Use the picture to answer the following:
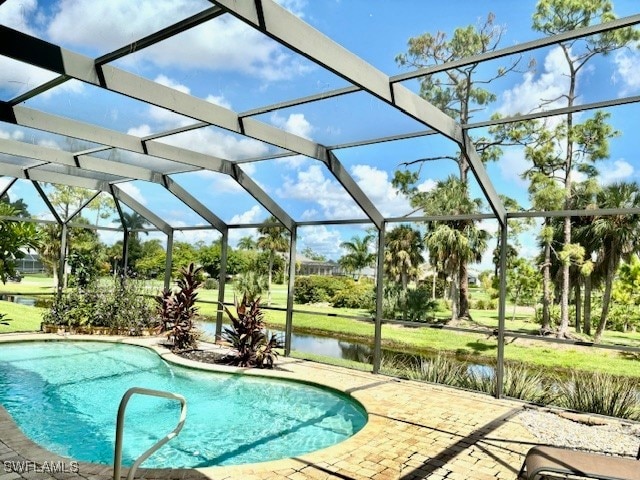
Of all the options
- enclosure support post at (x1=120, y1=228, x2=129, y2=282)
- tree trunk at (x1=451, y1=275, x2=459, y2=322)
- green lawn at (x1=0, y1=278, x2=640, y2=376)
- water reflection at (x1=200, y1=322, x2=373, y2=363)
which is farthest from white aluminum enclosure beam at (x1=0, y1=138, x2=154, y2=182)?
tree trunk at (x1=451, y1=275, x2=459, y2=322)

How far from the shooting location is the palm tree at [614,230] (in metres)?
23.9

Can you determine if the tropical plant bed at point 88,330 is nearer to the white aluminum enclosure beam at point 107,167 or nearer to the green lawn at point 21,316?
the green lawn at point 21,316

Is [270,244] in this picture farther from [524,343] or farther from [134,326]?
[134,326]

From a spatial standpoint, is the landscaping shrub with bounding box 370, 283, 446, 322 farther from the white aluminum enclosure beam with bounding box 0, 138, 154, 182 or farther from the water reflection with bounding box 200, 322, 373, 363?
the white aluminum enclosure beam with bounding box 0, 138, 154, 182

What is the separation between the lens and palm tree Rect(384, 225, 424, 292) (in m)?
29.2

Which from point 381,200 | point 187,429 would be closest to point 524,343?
point 381,200

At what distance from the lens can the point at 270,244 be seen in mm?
32062

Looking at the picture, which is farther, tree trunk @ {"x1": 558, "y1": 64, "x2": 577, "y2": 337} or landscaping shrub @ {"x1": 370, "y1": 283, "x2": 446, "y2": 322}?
landscaping shrub @ {"x1": 370, "y1": 283, "x2": 446, "y2": 322}

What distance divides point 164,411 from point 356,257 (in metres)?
28.6

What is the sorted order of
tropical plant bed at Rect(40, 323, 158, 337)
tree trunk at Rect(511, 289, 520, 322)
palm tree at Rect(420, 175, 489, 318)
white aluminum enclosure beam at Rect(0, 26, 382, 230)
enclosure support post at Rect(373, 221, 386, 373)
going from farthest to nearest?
1. tree trunk at Rect(511, 289, 520, 322)
2. palm tree at Rect(420, 175, 489, 318)
3. tropical plant bed at Rect(40, 323, 158, 337)
4. enclosure support post at Rect(373, 221, 386, 373)
5. white aluminum enclosure beam at Rect(0, 26, 382, 230)

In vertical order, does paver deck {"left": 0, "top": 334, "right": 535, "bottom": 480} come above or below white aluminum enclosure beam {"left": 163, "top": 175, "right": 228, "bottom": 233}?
below

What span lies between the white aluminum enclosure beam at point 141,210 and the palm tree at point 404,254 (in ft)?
60.3

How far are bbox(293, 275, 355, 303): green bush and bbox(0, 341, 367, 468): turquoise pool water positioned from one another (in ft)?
65.4

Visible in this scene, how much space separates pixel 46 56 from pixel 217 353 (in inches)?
270
